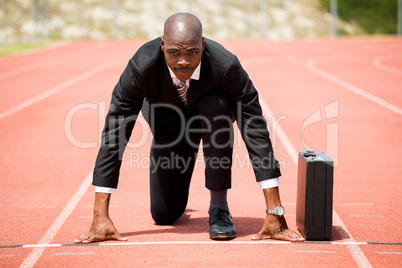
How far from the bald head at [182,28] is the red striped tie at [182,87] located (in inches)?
14.6

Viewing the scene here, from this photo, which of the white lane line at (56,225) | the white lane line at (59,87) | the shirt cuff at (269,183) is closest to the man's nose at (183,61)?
the shirt cuff at (269,183)

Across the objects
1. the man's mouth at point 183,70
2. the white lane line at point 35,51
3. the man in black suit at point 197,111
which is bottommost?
the man in black suit at point 197,111

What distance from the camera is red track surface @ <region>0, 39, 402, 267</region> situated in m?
3.81

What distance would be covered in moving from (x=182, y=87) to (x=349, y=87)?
9950 millimetres

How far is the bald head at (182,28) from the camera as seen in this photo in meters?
3.60

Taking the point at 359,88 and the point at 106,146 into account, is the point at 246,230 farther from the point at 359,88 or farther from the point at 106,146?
the point at 359,88

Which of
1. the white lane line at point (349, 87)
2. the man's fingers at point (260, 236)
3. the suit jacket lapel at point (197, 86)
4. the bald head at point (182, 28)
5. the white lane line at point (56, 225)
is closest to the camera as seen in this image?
the bald head at point (182, 28)

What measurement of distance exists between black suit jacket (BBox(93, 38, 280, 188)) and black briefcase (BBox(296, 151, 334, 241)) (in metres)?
0.21

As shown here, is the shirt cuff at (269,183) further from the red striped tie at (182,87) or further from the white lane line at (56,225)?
the white lane line at (56,225)

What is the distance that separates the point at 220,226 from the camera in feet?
13.5

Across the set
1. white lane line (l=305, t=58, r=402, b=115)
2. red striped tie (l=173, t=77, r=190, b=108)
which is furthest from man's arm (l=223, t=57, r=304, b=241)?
white lane line (l=305, t=58, r=402, b=115)

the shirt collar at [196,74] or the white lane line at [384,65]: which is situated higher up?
the white lane line at [384,65]

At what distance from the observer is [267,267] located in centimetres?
356

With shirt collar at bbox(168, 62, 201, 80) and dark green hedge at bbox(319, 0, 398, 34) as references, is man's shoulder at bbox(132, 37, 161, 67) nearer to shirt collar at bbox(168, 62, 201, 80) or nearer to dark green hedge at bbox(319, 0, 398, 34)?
shirt collar at bbox(168, 62, 201, 80)
